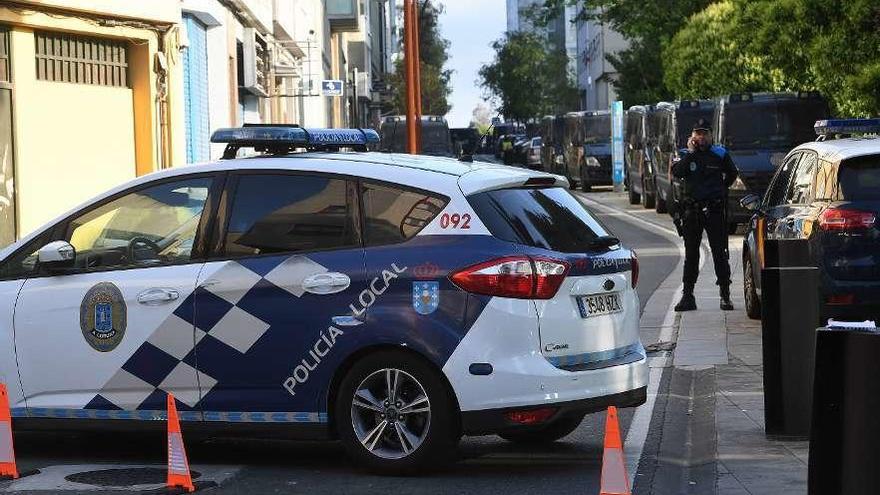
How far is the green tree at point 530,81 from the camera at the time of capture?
393ft

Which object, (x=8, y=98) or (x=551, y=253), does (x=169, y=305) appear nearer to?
(x=551, y=253)

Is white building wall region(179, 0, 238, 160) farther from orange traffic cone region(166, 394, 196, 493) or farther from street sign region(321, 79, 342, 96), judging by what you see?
orange traffic cone region(166, 394, 196, 493)

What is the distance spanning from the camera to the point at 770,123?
29.9m

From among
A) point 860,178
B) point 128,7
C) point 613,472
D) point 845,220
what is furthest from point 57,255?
point 128,7

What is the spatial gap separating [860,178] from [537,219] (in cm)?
463

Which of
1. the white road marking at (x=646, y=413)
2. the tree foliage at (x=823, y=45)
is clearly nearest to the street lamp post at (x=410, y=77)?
the tree foliage at (x=823, y=45)

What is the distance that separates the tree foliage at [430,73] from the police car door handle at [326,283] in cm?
8278

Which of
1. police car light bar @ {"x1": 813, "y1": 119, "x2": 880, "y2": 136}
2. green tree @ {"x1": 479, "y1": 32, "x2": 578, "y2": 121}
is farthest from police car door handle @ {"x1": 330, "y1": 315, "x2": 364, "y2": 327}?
green tree @ {"x1": 479, "y1": 32, "x2": 578, "y2": 121}

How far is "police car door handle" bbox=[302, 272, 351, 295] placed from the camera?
866cm

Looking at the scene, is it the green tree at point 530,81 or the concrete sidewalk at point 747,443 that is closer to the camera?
the concrete sidewalk at point 747,443

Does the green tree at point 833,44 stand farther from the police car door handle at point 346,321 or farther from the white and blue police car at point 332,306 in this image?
the police car door handle at point 346,321

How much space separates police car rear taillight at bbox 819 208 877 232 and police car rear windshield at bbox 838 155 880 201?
12 cm

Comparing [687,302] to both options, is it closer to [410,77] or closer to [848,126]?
[848,126]

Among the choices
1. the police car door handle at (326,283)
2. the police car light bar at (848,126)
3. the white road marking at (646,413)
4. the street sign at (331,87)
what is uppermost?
the street sign at (331,87)
